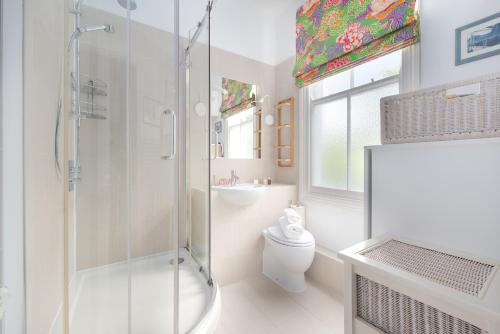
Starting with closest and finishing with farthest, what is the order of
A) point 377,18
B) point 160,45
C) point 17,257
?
point 17,257, point 160,45, point 377,18

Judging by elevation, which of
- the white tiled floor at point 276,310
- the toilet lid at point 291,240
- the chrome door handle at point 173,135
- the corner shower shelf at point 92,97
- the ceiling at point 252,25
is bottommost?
the white tiled floor at point 276,310

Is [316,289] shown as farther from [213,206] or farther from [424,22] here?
[424,22]

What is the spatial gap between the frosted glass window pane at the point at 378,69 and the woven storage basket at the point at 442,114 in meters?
0.82

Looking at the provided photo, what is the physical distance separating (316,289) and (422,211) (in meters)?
1.26

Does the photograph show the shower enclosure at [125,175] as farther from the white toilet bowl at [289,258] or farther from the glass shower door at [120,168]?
the white toilet bowl at [289,258]

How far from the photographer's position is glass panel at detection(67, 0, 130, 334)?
1.14m

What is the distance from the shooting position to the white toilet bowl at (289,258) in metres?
1.67

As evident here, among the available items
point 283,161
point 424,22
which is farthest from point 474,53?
point 283,161

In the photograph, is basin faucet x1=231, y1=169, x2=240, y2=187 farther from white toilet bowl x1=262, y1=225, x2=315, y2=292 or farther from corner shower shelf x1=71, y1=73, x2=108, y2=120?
corner shower shelf x1=71, y1=73, x2=108, y2=120

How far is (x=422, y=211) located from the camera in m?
0.90

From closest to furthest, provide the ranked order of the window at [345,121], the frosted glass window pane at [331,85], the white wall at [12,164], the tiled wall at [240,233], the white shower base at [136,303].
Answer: the white wall at [12,164]
the white shower base at [136,303]
the window at [345,121]
the tiled wall at [240,233]
the frosted glass window pane at [331,85]

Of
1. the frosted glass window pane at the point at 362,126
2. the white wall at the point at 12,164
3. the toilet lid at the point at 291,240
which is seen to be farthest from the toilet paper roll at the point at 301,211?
the white wall at the point at 12,164

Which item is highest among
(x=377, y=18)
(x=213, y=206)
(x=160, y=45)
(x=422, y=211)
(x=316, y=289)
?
(x=377, y=18)

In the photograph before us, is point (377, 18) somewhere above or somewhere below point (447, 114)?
above
